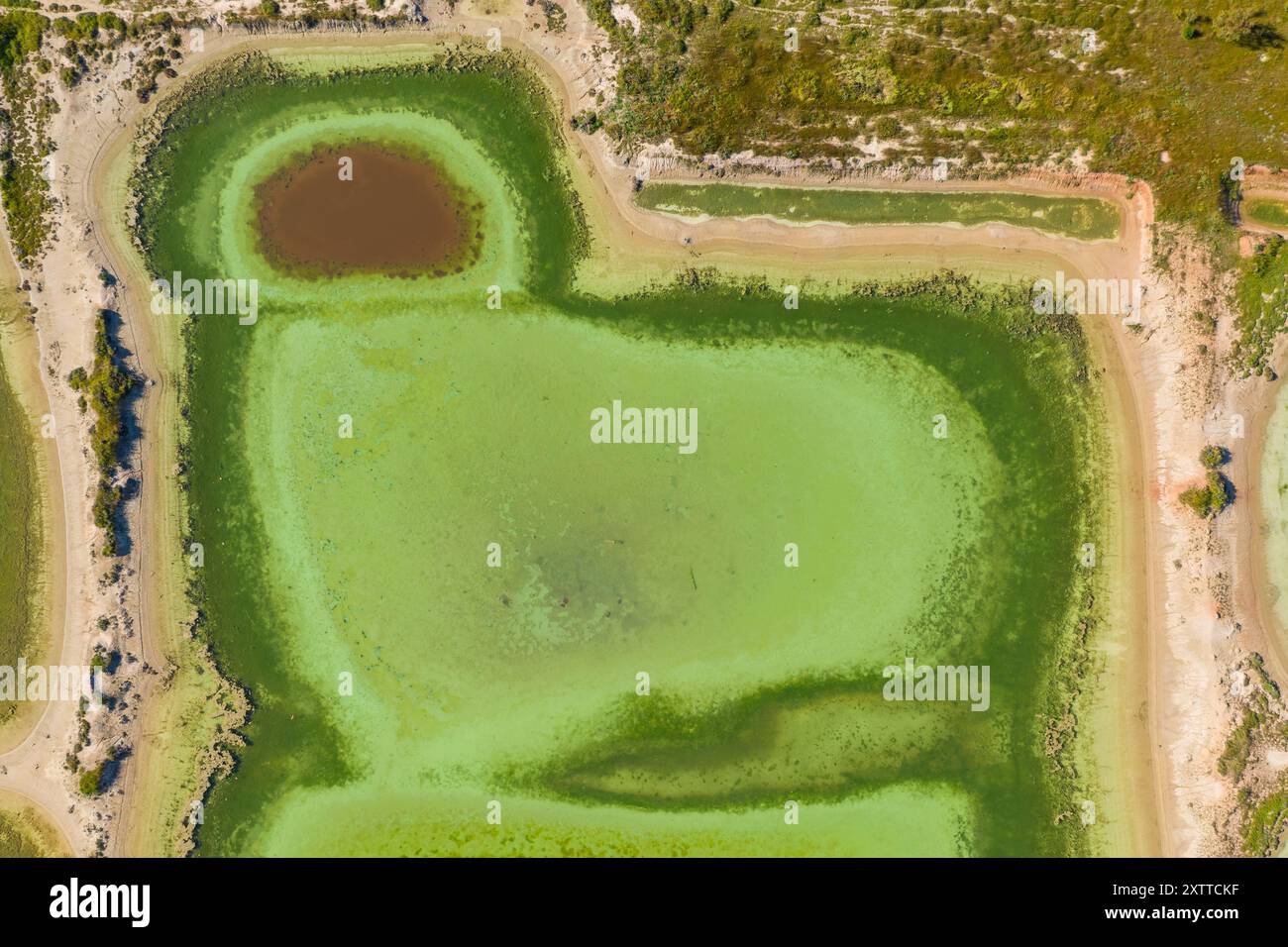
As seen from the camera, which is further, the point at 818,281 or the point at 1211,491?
the point at 818,281

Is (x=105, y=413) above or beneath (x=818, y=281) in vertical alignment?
beneath

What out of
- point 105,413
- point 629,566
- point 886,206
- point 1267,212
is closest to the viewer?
point 1267,212

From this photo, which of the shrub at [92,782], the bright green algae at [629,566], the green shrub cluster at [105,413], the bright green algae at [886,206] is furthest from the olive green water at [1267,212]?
the shrub at [92,782]

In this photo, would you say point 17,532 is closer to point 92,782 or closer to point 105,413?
point 105,413

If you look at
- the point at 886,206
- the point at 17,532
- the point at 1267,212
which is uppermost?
the point at 886,206

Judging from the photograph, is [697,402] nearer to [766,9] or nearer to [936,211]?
[936,211]

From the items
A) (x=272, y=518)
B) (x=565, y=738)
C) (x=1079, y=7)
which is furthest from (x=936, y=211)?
(x=272, y=518)

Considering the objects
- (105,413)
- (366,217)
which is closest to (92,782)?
(105,413)
